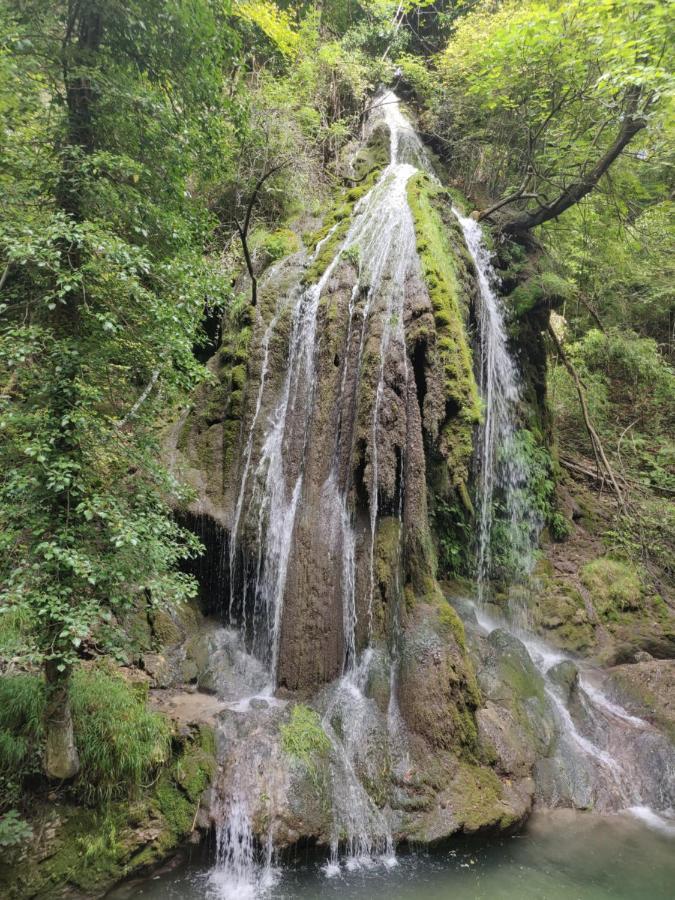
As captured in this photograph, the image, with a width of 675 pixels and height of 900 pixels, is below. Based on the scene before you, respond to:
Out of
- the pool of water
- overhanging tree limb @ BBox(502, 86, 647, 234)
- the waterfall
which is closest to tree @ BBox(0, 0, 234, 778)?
the pool of water

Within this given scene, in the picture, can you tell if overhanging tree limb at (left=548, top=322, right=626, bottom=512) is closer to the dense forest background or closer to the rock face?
the dense forest background

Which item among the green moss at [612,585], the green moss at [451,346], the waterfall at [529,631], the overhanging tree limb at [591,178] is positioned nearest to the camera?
the waterfall at [529,631]

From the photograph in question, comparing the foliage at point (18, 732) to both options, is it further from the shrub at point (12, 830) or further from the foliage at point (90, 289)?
the foliage at point (90, 289)

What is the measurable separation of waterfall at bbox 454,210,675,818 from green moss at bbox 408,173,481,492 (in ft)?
5.38

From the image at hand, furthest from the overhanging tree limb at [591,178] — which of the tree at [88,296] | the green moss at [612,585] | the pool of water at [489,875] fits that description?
the pool of water at [489,875]

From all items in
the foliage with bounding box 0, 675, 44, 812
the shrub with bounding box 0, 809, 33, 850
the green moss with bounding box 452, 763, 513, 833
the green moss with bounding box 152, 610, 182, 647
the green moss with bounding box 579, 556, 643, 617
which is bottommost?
the green moss with bounding box 452, 763, 513, 833

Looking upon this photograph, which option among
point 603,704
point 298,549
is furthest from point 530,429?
point 298,549

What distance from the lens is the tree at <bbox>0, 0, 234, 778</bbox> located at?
3445 millimetres

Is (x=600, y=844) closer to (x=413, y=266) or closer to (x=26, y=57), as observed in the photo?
(x=413, y=266)

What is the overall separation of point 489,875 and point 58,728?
3.97 metres

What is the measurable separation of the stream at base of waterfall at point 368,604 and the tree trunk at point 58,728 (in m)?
1.52

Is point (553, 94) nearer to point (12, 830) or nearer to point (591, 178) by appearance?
point (591, 178)

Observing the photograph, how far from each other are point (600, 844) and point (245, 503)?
5.95 metres

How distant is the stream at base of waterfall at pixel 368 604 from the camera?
473 cm
